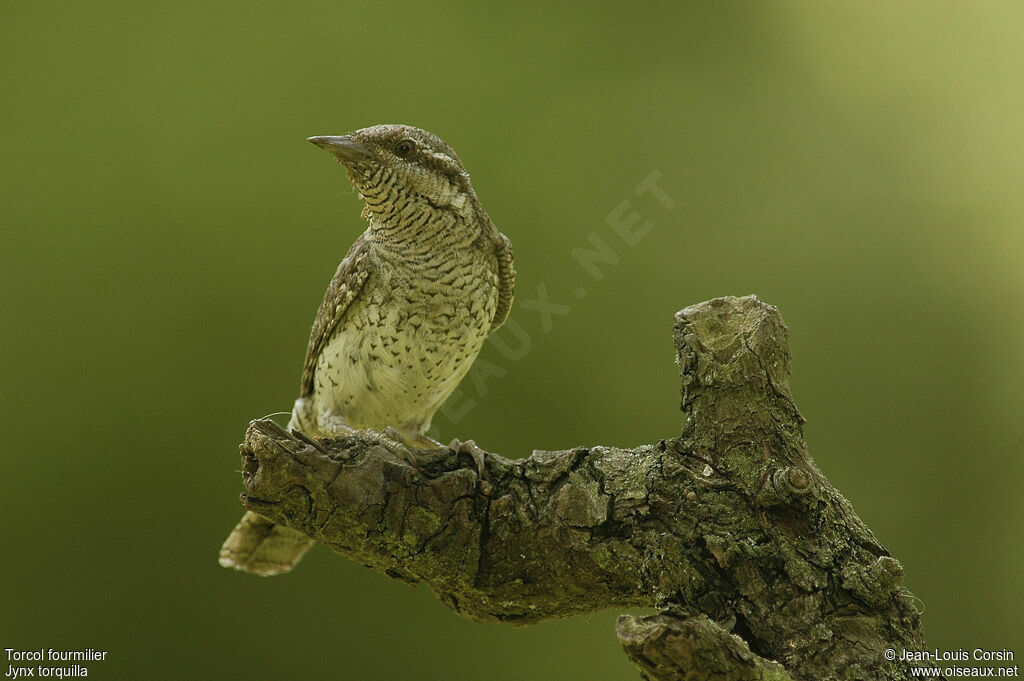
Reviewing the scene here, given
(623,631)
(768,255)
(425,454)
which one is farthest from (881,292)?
(623,631)

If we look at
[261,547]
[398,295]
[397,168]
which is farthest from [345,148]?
[261,547]

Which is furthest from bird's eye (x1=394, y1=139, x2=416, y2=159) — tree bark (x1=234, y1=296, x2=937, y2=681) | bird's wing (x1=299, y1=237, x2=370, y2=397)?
tree bark (x1=234, y1=296, x2=937, y2=681)

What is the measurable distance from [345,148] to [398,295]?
0.42 metres

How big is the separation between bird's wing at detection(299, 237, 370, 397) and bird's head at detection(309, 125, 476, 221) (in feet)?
0.49

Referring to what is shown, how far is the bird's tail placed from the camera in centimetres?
262

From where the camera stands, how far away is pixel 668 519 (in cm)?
184

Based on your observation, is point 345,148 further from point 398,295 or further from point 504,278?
point 504,278

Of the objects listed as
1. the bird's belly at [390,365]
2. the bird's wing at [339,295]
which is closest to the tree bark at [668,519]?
the bird's belly at [390,365]

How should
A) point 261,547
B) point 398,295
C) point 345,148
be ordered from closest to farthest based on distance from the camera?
point 345,148, point 398,295, point 261,547

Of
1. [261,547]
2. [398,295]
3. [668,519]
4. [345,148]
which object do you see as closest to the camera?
[668,519]

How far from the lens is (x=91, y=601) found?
3475 mm

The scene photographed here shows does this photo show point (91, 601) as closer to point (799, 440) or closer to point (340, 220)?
point (340, 220)

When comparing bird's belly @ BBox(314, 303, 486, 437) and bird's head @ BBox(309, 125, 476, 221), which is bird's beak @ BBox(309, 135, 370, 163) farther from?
bird's belly @ BBox(314, 303, 486, 437)

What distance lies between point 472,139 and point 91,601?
2342mm
